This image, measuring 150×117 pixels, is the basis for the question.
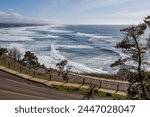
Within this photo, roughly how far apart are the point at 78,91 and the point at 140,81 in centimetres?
768

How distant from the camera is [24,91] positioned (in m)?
19.1

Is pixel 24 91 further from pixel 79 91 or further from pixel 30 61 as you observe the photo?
pixel 30 61

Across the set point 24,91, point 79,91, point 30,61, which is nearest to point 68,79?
point 79,91

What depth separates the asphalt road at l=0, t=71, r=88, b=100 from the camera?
17.0 meters

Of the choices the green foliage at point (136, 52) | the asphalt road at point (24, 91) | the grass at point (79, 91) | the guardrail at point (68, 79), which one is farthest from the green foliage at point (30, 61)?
the green foliage at point (136, 52)

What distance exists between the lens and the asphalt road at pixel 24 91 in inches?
669

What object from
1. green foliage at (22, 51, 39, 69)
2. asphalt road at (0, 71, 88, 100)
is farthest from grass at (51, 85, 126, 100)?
green foliage at (22, 51, 39, 69)

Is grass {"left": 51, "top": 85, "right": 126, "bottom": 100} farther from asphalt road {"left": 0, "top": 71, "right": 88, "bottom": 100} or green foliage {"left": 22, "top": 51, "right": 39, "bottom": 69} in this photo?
green foliage {"left": 22, "top": 51, "right": 39, "bottom": 69}

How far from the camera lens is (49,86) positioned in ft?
76.1

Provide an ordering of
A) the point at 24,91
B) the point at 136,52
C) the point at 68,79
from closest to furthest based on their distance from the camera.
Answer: the point at 136,52, the point at 24,91, the point at 68,79

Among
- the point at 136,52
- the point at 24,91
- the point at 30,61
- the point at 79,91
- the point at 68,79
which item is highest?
the point at 136,52

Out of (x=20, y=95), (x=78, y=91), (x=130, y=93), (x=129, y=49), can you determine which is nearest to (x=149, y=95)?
(x=130, y=93)

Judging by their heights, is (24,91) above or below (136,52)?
below

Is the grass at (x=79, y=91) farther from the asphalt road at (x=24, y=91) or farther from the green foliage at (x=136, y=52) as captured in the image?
the green foliage at (x=136, y=52)
